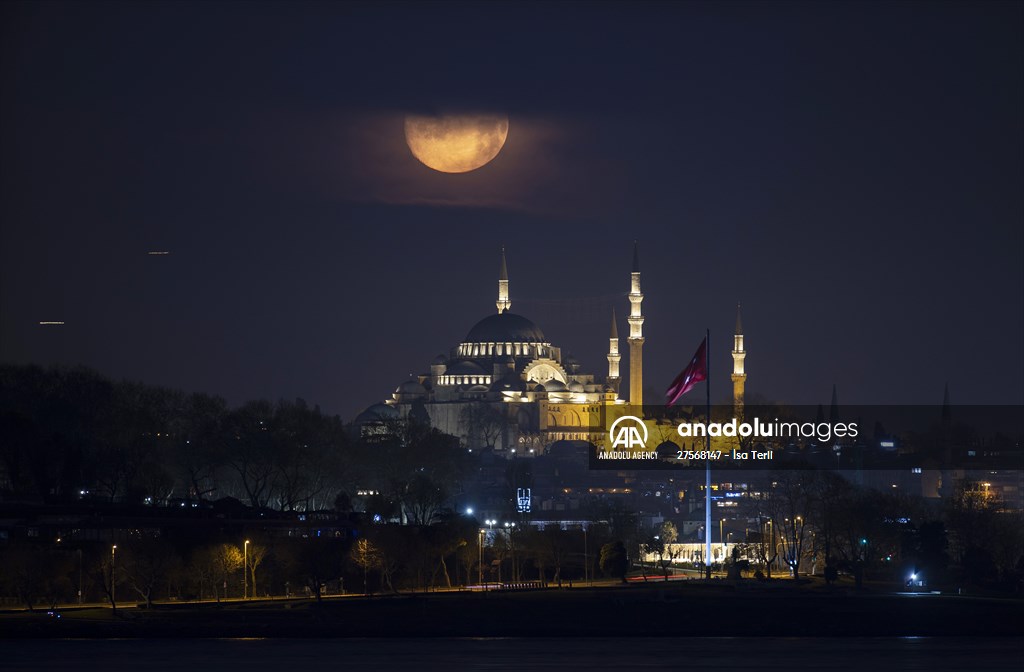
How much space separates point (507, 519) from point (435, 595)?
7262 centimetres

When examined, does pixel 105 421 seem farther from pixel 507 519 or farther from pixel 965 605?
pixel 965 605

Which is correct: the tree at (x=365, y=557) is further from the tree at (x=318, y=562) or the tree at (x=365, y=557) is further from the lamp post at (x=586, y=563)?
the lamp post at (x=586, y=563)

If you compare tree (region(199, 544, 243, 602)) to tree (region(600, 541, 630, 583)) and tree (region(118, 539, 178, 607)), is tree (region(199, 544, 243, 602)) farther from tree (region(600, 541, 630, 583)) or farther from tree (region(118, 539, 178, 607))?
tree (region(600, 541, 630, 583))

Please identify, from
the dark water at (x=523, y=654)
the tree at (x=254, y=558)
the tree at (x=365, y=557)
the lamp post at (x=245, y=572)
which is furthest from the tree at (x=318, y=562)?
the dark water at (x=523, y=654)

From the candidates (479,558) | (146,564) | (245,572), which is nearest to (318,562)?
(245,572)

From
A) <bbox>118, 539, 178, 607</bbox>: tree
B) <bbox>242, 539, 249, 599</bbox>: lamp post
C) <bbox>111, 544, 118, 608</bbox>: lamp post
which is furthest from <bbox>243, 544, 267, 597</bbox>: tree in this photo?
<bbox>111, 544, 118, 608</bbox>: lamp post

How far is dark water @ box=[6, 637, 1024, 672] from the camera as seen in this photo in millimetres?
67688

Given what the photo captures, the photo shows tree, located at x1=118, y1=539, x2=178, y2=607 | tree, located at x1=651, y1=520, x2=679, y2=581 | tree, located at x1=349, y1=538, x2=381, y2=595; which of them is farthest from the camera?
tree, located at x1=651, y1=520, x2=679, y2=581

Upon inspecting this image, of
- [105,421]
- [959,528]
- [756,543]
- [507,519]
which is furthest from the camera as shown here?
[507,519]

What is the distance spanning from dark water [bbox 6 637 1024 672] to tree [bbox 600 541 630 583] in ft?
98.7

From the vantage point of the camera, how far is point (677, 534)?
545ft

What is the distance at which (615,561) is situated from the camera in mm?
109125

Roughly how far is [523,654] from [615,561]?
37897 millimetres

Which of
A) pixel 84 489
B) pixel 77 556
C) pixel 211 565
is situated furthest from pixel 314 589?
pixel 84 489
